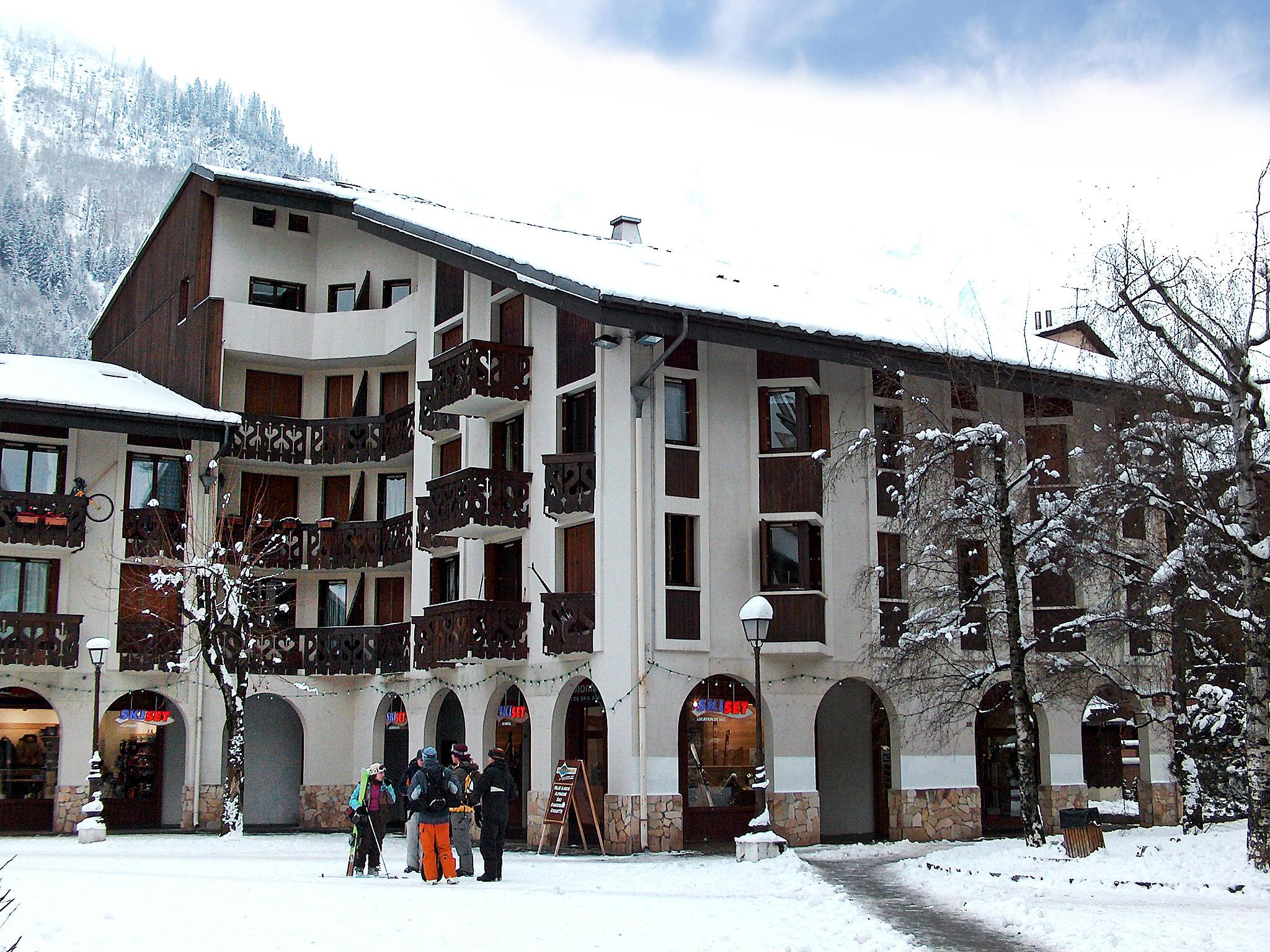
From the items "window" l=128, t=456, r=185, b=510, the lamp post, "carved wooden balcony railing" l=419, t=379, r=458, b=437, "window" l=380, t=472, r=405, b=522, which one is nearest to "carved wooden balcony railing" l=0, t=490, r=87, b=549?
"window" l=128, t=456, r=185, b=510

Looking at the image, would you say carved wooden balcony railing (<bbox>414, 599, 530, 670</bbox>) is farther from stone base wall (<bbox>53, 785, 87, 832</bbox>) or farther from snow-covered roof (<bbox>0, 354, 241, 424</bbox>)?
stone base wall (<bbox>53, 785, 87, 832</bbox>)

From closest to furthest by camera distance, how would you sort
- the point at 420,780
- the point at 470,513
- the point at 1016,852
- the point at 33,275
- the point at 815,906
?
the point at 815,906 < the point at 420,780 < the point at 1016,852 < the point at 470,513 < the point at 33,275

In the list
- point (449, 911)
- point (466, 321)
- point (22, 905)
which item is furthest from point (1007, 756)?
point (22, 905)

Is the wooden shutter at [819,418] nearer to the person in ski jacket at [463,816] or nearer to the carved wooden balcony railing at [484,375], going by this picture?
the carved wooden balcony railing at [484,375]

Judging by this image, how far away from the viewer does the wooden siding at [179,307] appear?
121ft

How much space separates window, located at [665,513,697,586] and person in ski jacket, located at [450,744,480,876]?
25.5 ft

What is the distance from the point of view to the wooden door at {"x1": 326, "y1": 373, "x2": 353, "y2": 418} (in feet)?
125

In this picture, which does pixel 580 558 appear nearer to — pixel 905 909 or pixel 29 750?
pixel 905 909

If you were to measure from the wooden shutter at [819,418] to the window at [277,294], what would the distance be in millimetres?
15724

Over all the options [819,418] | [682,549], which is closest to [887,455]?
[819,418]

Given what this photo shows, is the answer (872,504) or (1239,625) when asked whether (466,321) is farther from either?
(1239,625)

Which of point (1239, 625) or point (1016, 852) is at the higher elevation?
point (1239, 625)

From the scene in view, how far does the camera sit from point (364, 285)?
3797 centimetres

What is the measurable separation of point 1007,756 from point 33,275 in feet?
423
